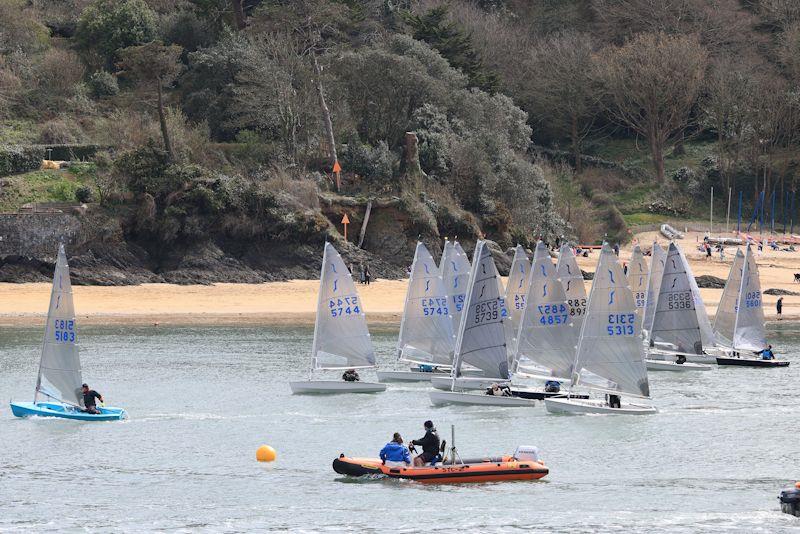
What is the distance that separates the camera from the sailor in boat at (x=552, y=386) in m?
52.2

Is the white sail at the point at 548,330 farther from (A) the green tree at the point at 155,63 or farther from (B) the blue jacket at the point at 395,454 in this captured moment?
(A) the green tree at the point at 155,63

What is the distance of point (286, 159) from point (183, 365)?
32.4 meters

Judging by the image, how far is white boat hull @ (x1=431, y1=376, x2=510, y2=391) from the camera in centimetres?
5150

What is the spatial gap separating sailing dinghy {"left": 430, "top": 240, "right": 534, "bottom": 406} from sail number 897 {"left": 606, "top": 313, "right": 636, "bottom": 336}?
3.86m

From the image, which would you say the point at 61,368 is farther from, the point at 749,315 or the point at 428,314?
the point at 749,315

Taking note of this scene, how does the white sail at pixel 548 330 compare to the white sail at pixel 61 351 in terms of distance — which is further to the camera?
the white sail at pixel 548 330

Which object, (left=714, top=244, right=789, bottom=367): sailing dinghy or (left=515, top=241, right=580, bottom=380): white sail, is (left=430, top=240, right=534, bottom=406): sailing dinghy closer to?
(left=515, top=241, right=580, bottom=380): white sail

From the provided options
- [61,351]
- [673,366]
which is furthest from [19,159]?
[673,366]

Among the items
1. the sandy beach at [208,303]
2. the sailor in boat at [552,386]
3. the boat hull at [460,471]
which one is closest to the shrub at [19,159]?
the sandy beach at [208,303]

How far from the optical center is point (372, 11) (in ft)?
389

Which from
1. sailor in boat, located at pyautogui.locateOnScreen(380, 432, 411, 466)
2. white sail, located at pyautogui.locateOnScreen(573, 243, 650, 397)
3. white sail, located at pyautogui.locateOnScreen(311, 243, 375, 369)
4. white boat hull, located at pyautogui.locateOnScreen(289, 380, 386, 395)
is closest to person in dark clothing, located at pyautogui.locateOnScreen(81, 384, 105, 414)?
white boat hull, located at pyautogui.locateOnScreen(289, 380, 386, 395)

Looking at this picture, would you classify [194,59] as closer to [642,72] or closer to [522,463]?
[642,72]

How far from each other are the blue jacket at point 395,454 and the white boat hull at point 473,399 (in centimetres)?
1012

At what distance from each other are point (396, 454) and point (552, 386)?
13153 mm
